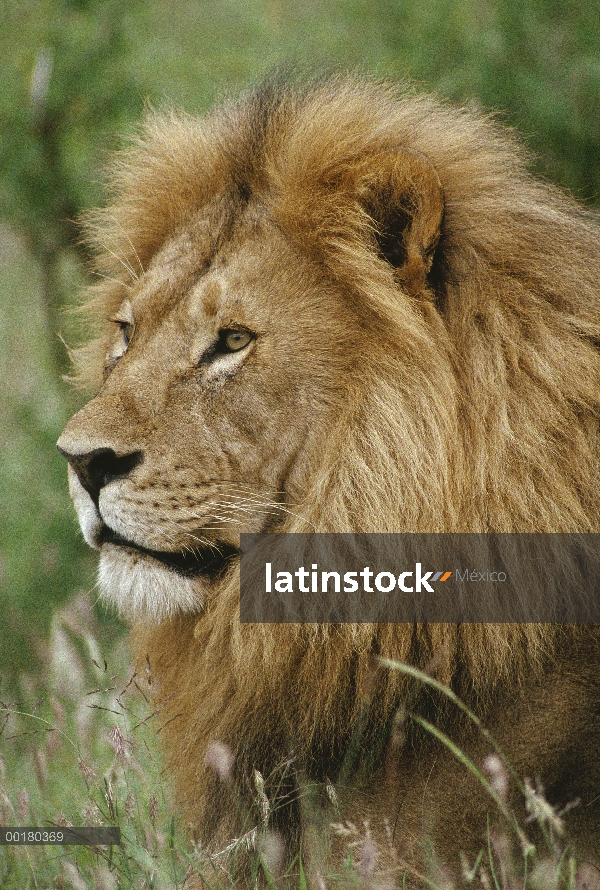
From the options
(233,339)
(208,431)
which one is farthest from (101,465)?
(233,339)

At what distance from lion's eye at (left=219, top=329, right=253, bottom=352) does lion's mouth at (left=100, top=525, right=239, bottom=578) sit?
58 cm

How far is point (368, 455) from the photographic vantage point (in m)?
2.91

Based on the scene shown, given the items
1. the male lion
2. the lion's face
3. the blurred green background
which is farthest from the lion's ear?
the blurred green background

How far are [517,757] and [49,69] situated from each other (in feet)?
13.3

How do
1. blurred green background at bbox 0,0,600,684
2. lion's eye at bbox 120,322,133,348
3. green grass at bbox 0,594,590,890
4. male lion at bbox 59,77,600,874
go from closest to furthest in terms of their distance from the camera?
green grass at bbox 0,594,590,890 < male lion at bbox 59,77,600,874 < lion's eye at bbox 120,322,133,348 < blurred green background at bbox 0,0,600,684

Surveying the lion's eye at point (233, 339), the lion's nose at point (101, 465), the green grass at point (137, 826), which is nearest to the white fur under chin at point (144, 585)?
the lion's nose at point (101, 465)

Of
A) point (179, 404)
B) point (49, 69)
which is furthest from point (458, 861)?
point (49, 69)

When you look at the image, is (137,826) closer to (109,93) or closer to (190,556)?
(190,556)

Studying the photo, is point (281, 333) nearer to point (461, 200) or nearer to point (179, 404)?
point (179, 404)

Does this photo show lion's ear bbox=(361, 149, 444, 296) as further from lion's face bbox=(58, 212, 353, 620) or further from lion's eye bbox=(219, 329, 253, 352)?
lion's eye bbox=(219, 329, 253, 352)

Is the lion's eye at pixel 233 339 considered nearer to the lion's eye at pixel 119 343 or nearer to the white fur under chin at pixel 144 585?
the lion's eye at pixel 119 343

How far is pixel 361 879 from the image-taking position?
2.69 metres

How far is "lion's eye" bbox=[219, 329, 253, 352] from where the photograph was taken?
304 cm

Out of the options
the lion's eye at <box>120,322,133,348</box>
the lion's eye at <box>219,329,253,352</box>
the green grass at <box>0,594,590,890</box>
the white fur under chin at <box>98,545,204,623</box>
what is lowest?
the green grass at <box>0,594,590,890</box>
